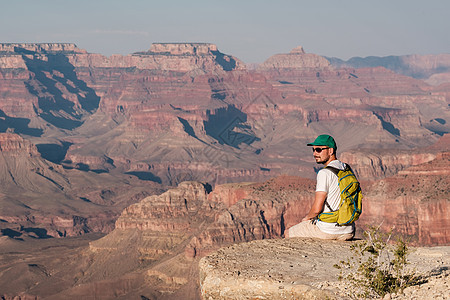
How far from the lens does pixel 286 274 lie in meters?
23.4

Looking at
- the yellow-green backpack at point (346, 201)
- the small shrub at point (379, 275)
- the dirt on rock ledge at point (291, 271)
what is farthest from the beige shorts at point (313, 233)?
the small shrub at point (379, 275)

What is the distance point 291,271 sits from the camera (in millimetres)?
23859

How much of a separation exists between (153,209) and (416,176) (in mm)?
50422

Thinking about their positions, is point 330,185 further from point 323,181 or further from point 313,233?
point 313,233

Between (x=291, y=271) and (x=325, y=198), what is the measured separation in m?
2.70

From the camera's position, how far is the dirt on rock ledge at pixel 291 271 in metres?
21.8

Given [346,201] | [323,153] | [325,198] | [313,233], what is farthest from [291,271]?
[323,153]

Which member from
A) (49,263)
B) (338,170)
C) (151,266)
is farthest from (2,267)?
(338,170)

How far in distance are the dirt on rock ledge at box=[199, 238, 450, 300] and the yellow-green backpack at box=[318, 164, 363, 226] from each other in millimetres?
1312

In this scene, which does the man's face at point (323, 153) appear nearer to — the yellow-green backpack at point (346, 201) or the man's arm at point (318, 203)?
the yellow-green backpack at point (346, 201)

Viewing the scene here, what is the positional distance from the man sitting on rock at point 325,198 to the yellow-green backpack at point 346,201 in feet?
0.53

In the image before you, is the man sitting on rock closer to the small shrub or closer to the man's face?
the man's face

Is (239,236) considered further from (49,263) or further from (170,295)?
(49,263)

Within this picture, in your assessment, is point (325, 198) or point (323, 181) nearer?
point (323, 181)
